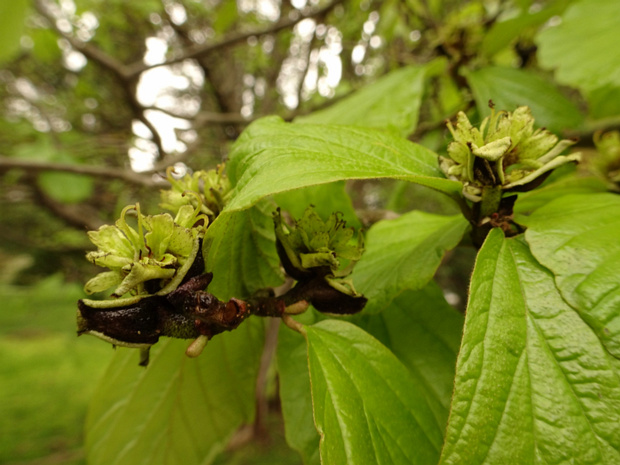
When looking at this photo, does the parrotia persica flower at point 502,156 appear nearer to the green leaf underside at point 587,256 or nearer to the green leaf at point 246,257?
the green leaf underside at point 587,256

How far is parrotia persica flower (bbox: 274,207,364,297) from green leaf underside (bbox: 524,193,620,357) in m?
0.17

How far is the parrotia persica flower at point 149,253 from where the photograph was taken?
14.8 inches

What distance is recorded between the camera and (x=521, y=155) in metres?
0.44

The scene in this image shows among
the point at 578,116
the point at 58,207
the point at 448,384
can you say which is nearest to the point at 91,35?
the point at 58,207

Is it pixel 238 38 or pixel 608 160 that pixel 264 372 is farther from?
pixel 608 160

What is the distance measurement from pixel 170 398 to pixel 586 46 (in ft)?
3.00

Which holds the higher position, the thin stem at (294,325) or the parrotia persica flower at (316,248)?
the parrotia persica flower at (316,248)

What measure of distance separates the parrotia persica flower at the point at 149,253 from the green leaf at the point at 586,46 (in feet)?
2.30

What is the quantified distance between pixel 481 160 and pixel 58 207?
9.54 feet

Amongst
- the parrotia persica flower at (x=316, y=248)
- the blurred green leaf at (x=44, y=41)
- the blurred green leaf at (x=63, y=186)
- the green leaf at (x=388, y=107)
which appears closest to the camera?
the parrotia persica flower at (x=316, y=248)

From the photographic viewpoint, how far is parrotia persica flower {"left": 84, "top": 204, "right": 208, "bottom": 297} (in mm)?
375

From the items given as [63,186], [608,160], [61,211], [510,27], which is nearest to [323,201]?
[608,160]

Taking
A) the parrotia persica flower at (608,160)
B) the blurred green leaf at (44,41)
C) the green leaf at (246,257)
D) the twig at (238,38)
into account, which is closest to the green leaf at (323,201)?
the green leaf at (246,257)

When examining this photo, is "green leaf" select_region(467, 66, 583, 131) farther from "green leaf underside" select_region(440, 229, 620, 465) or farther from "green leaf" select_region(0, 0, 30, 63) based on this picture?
"green leaf" select_region(0, 0, 30, 63)
